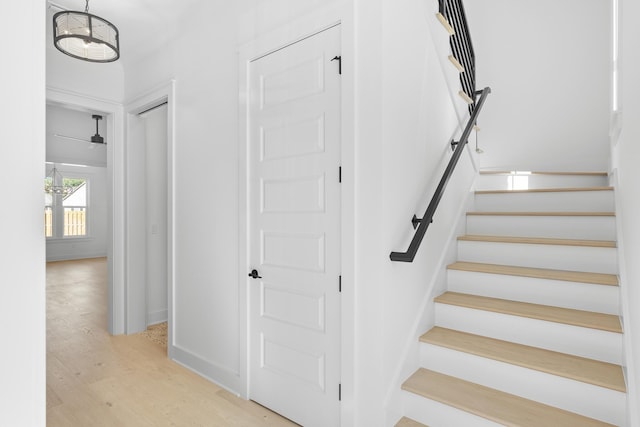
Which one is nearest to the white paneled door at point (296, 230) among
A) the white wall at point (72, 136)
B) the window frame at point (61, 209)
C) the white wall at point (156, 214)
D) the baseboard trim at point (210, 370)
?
the baseboard trim at point (210, 370)

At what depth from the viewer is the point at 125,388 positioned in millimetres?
2539

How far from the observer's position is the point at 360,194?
5.92 feet

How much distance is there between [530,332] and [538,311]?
148 mm

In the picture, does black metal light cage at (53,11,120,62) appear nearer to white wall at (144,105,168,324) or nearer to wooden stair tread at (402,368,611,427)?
white wall at (144,105,168,324)

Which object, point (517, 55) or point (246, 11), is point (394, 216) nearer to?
point (246, 11)

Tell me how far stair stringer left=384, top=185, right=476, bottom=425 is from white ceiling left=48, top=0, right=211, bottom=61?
2.64 metres

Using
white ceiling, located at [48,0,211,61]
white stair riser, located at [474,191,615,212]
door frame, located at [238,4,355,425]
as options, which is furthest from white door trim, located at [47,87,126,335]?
white stair riser, located at [474,191,615,212]

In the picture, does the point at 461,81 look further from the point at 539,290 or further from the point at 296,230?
the point at 296,230

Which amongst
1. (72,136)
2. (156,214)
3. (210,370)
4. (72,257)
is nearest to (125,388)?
(210,370)

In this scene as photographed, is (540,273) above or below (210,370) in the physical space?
above

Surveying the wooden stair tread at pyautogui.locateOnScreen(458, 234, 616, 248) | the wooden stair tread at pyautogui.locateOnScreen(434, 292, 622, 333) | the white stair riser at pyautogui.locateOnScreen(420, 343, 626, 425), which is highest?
the wooden stair tread at pyautogui.locateOnScreen(458, 234, 616, 248)

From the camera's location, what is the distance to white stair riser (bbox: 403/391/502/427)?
1.71 metres
